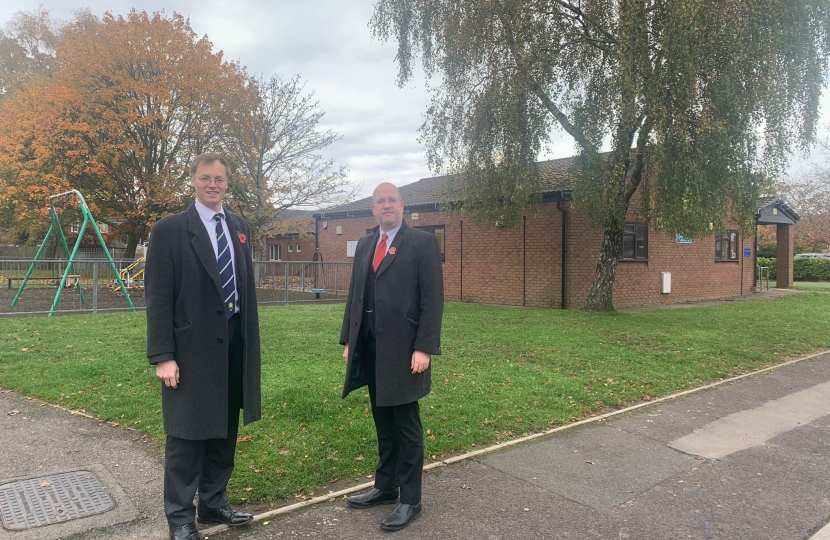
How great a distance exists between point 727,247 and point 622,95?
13.5 m

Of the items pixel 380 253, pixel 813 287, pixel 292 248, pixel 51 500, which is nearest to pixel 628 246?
pixel 380 253

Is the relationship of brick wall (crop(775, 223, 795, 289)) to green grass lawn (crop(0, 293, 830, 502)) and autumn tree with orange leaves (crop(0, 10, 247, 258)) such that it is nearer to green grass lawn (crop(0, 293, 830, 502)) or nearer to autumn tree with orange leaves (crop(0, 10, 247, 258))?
green grass lawn (crop(0, 293, 830, 502))

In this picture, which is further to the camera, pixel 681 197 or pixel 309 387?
pixel 681 197

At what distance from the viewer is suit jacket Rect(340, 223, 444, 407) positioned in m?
3.26

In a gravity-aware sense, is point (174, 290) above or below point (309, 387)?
above

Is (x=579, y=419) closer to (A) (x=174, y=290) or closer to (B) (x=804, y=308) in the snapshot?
(A) (x=174, y=290)

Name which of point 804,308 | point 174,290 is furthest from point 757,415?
point 804,308

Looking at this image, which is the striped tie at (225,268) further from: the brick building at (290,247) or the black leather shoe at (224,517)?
the brick building at (290,247)

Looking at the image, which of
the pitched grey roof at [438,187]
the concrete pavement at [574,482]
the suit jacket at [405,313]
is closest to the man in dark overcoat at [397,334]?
the suit jacket at [405,313]

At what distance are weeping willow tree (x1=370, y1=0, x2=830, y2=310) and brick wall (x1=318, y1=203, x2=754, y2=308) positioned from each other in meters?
1.38

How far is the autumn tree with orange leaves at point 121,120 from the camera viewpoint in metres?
23.3

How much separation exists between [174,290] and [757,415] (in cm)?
566

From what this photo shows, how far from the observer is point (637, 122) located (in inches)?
437

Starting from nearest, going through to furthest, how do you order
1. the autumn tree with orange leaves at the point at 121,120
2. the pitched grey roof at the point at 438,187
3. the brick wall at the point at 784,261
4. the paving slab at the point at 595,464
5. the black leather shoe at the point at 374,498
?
the black leather shoe at the point at 374,498, the paving slab at the point at 595,464, the pitched grey roof at the point at 438,187, the autumn tree with orange leaves at the point at 121,120, the brick wall at the point at 784,261
